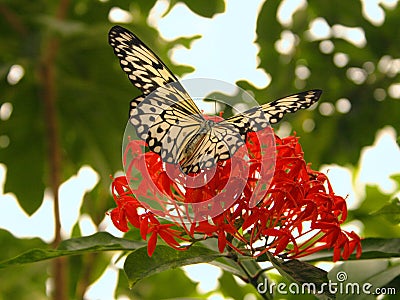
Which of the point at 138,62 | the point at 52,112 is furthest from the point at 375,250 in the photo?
the point at 52,112

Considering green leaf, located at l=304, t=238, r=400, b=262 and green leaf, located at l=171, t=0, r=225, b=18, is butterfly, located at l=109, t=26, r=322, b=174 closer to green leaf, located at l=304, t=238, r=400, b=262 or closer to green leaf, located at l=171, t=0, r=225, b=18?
green leaf, located at l=304, t=238, r=400, b=262

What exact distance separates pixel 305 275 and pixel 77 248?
0.35 m

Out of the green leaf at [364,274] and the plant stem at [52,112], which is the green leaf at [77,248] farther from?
the plant stem at [52,112]

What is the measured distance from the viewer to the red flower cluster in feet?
2.74

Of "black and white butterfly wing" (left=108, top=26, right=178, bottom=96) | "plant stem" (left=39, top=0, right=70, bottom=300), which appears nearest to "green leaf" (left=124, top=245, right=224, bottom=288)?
"black and white butterfly wing" (left=108, top=26, right=178, bottom=96)

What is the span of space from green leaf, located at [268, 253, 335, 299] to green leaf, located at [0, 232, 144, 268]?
253 mm

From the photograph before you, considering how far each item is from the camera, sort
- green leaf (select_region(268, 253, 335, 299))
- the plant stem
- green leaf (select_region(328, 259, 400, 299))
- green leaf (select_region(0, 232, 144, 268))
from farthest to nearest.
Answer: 1. the plant stem
2. green leaf (select_region(328, 259, 400, 299))
3. green leaf (select_region(0, 232, 144, 268))
4. green leaf (select_region(268, 253, 335, 299))

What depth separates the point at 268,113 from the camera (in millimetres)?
904

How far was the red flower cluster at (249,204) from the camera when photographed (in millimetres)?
836

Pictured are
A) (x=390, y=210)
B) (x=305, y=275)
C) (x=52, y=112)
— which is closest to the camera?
(x=305, y=275)

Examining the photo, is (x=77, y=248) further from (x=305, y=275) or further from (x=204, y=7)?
(x=204, y=7)

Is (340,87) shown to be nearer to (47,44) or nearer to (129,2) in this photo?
(129,2)

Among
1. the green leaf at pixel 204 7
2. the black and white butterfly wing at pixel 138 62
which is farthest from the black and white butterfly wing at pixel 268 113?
the green leaf at pixel 204 7

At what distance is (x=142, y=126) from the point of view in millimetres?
874
